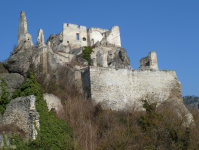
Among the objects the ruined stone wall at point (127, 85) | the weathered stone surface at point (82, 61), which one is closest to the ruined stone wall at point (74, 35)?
the weathered stone surface at point (82, 61)

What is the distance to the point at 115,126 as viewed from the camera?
17234 mm

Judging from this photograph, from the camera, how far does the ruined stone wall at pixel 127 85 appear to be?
2067 centimetres

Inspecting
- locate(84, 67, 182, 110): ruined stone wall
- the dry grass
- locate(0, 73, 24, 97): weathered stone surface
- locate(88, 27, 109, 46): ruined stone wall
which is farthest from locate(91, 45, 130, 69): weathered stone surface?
locate(0, 73, 24, 97): weathered stone surface

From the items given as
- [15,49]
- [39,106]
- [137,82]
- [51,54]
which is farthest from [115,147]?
[15,49]

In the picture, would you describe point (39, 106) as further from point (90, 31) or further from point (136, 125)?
point (90, 31)

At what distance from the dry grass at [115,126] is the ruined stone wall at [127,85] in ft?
3.73

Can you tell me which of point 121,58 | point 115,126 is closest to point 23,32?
point 121,58

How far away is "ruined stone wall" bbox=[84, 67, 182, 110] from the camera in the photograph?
67.8 ft

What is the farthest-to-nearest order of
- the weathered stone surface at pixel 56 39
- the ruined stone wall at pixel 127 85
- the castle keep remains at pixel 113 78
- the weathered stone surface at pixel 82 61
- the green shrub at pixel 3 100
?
1. the weathered stone surface at pixel 56 39
2. the weathered stone surface at pixel 82 61
3. the castle keep remains at pixel 113 78
4. the ruined stone wall at pixel 127 85
5. the green shrub at pixel 3 100

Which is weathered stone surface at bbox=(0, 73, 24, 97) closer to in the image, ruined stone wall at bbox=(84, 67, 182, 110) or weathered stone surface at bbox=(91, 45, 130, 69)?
ruined stone wall at bbox=(84, 67, 182, 110)

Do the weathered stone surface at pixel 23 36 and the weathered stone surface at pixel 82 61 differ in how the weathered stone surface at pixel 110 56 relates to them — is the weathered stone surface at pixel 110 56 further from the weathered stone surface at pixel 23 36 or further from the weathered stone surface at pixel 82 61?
the weathered stone surface at pixel 23 36

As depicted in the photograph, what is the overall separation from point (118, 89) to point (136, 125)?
14.3ft

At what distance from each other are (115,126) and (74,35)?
78.6 ft

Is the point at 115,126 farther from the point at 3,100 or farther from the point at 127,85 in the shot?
the point at 3,100
